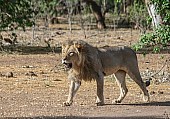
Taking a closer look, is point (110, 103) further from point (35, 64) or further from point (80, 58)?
point (35, 64)

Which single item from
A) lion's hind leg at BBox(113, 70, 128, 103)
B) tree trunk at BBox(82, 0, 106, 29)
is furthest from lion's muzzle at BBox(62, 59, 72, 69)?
tree trunk at BBox(82, 0, 106, 29)

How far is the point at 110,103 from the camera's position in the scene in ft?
43.0

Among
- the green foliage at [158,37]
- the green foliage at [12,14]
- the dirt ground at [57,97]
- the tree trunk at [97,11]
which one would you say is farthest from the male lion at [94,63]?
the tree trunk at [97,11]

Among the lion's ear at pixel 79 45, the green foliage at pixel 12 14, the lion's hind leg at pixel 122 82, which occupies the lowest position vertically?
the lion's hind leg at pixel 122 82

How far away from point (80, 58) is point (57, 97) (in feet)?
6.19

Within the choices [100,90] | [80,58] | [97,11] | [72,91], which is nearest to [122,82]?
[100,90]

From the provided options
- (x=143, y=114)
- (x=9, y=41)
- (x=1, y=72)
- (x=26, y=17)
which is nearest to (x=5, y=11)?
(x=26, y=17)

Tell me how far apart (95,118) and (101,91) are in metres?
1.72

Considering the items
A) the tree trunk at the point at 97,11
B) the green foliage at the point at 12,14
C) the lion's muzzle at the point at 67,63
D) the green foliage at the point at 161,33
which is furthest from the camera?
the tree trunk at the point at 97,11

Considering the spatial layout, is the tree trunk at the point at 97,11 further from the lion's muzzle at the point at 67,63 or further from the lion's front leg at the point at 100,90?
the lion's muzzle at the point at 67,63

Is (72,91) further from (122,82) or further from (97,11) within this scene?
(97,11)

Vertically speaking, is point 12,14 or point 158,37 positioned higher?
point 158,37

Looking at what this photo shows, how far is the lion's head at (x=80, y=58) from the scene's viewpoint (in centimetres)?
1211

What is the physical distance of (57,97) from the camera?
1385cm
